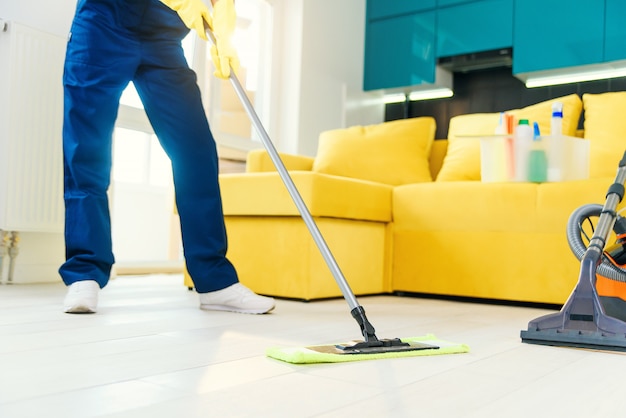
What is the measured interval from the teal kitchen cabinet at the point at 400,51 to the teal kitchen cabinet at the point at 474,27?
9cm

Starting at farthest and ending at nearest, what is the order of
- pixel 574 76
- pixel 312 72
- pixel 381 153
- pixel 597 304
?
pixel 312 72, pixel 574 76, pixel 381 153, pixel 597 304

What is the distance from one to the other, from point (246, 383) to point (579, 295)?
0.75 metres

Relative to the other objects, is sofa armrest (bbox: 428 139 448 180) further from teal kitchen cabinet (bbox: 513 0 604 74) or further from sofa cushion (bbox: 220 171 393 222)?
teal kitchen cabinet (bbox: 513 0 604 74)

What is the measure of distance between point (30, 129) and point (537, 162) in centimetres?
198

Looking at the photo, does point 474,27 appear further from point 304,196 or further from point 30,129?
point 30,129

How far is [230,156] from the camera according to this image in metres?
3.82

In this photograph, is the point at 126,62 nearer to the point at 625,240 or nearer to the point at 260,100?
the point at 625,240

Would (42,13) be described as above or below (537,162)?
above

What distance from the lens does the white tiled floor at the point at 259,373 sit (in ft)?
2.53

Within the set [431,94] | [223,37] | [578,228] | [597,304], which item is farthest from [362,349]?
[431,94]

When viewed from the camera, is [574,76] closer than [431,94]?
Yes

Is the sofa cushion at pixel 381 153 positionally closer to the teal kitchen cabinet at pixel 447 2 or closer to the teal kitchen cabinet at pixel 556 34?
the teal kitchen cabinet at pixel 556 34

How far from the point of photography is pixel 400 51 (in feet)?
14.2

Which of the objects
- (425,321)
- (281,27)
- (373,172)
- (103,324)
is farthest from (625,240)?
(281,27)
